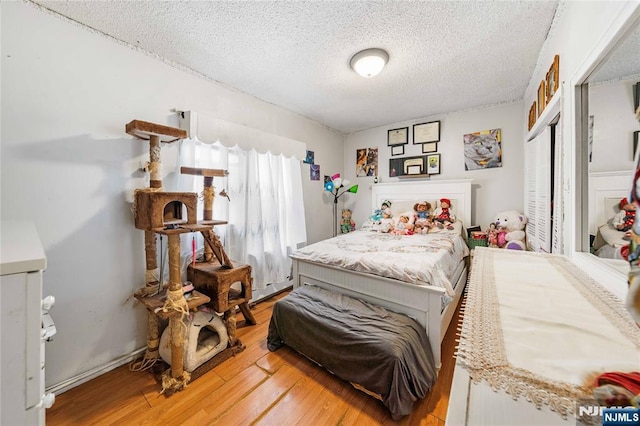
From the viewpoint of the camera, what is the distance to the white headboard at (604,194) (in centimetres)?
82

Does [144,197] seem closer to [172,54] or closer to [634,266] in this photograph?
[172,54]

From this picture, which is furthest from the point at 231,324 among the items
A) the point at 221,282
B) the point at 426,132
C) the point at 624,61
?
the point at 426,132

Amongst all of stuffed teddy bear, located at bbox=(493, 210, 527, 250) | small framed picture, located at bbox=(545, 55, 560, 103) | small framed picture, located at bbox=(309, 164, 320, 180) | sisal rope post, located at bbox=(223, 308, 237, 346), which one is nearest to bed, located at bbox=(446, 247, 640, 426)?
small framed picture, located at bbox=(545, 55, 560, 103)

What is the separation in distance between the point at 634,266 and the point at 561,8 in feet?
6.24

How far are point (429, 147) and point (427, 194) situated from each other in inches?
27.7

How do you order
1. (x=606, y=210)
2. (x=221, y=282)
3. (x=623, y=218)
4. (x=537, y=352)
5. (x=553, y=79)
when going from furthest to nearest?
(x=221, y=282) → (x=553, y=79) → (x=606, y=210) → (x=623, y=218) → (x=537, y=352)

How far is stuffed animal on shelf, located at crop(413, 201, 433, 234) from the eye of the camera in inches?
115

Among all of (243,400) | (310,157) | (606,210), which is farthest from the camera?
(310,157)

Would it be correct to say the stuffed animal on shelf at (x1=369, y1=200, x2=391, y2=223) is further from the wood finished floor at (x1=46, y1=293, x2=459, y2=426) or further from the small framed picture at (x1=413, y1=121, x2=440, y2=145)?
the wood finished floor at (x1=46, y1=293, x2=459, y2=426)

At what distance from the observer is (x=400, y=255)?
1914 millimetres

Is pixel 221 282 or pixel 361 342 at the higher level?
pixel 221 282

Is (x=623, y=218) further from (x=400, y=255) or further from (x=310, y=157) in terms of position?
(x=310, y=157)

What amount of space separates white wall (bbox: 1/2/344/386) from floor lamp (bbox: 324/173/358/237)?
218 cm

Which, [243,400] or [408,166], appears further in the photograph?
[408,166]
